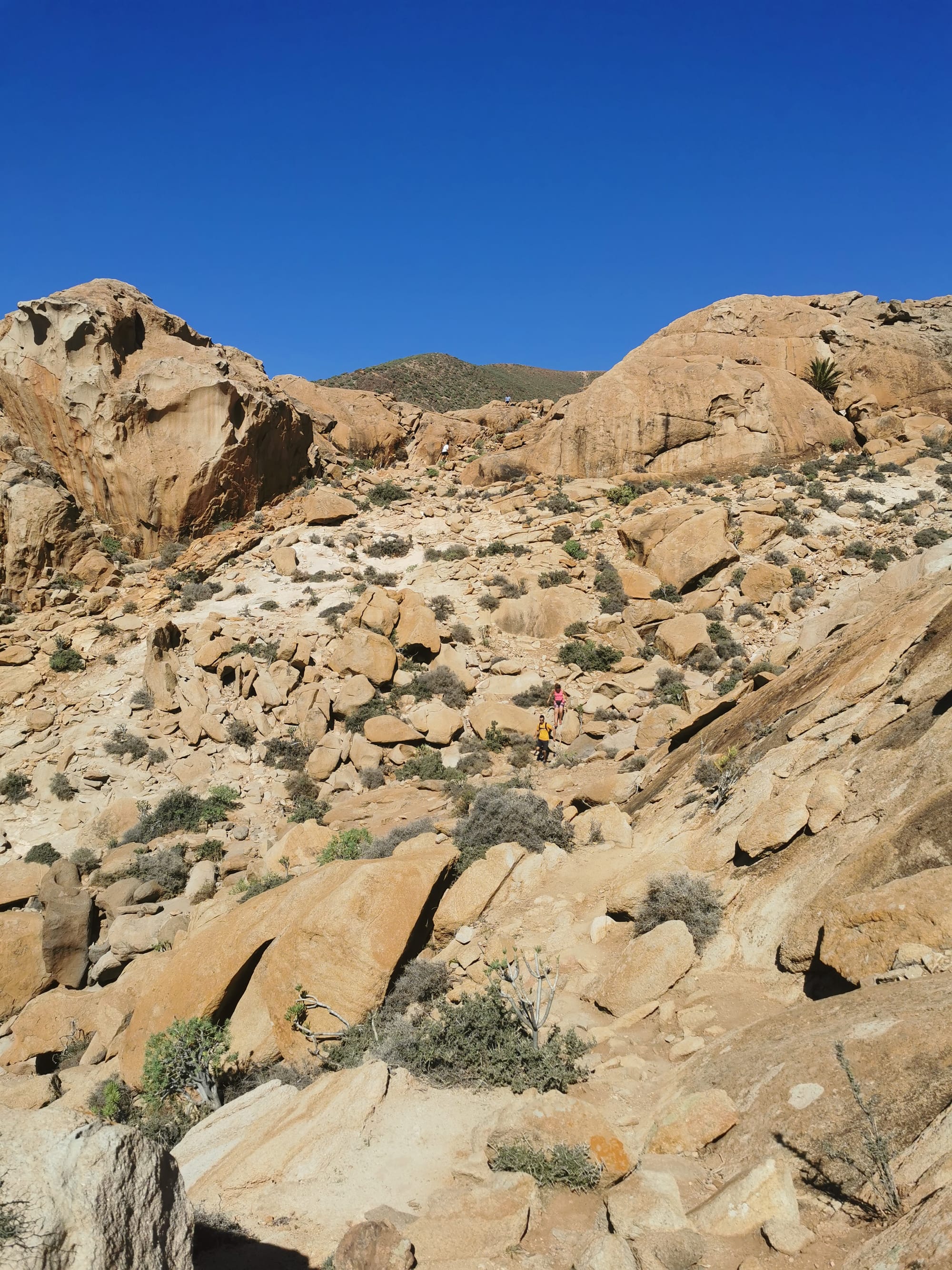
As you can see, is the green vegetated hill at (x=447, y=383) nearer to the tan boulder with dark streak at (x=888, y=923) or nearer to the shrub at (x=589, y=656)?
the shrub at (x=589, y=656)

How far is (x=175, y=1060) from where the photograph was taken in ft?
20.6

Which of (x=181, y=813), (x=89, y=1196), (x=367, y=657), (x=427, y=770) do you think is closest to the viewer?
(x=89, y=1196)

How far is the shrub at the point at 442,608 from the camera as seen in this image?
713 inches

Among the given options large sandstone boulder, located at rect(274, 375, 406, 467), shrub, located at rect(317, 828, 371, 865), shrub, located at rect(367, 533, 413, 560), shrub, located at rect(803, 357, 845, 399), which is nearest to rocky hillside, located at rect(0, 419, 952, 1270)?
shrub, located at rect(317, 828, 371, 865)

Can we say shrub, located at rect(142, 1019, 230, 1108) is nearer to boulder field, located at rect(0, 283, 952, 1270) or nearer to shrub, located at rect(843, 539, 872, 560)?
boulder field, located at rect(0, 283, 952, 1270)

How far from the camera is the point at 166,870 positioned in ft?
36.2

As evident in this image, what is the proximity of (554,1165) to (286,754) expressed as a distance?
11265 millimetres

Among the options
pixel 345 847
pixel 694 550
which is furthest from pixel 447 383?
pixel 345 847

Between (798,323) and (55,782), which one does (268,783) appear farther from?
(798,323)

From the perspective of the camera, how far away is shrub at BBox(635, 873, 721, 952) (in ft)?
19.8

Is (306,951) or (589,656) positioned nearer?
(306,951)

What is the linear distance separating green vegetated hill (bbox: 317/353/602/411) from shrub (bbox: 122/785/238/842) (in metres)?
35.8

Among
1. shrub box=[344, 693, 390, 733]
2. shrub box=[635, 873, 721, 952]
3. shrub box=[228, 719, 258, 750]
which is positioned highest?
shrub box=[228, 719, 258, 750]

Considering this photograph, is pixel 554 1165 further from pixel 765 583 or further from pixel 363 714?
pixel 765 583
